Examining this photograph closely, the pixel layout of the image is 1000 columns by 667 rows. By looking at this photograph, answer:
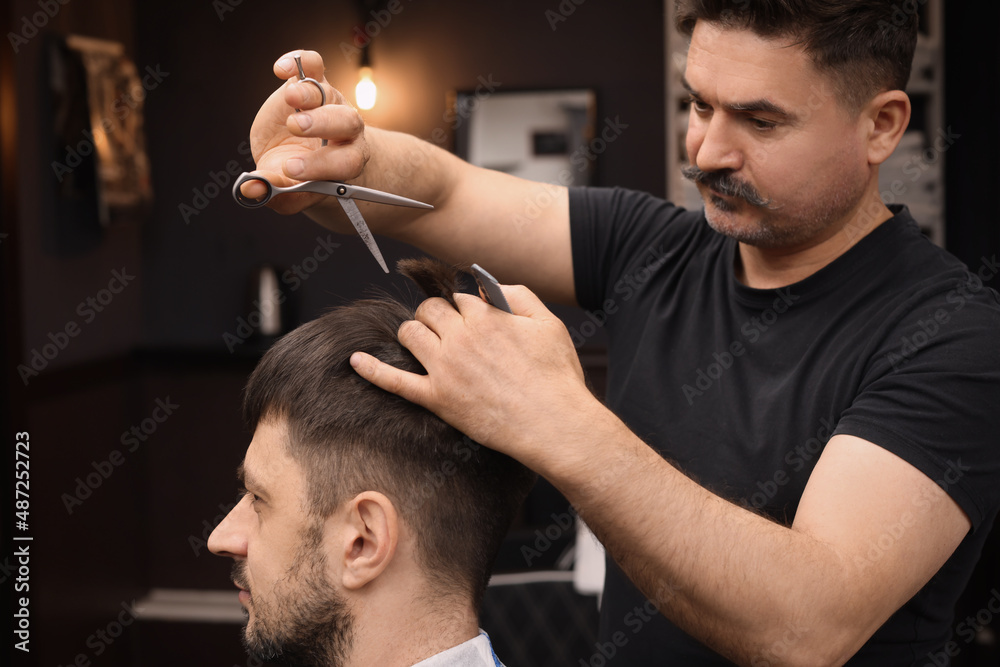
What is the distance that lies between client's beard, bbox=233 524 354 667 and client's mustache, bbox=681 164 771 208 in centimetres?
90

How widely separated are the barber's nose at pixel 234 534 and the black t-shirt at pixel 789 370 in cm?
73

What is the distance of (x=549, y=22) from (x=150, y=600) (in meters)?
3.59

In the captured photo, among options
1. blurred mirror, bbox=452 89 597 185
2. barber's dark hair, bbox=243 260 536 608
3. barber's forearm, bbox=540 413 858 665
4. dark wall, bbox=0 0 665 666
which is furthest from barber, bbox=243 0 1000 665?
dark wall, bbox=0 0 665 666

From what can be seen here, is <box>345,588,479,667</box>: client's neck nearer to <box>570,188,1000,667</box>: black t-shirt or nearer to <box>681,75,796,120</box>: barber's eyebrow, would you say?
<box>570,188,1000,667</box>: black t-shirt

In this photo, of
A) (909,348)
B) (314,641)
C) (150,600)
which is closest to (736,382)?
(909,348)

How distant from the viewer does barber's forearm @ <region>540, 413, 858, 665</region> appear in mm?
1060

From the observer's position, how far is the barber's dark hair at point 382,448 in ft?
4.38

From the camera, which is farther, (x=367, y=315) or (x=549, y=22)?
(x=549, y=22)

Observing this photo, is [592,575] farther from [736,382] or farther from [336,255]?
[336,255]

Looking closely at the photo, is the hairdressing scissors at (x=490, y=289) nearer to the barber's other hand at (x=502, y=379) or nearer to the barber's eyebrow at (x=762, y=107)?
the barber's other hand at (x=502, y=379)

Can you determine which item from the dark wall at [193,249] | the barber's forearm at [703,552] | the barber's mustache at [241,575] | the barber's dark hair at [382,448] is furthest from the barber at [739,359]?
the dark wall at [193,249]

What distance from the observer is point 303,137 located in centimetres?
126

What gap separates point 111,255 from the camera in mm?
4168

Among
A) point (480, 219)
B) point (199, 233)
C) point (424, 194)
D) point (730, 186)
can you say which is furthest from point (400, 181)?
point (199, 233)
